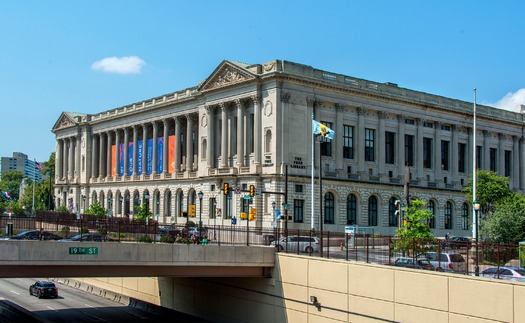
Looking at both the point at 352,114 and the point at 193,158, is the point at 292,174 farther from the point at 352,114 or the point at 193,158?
the point at 193,158

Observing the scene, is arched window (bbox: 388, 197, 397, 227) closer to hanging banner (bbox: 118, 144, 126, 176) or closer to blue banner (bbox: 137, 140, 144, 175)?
blue banner (bbox: 137, 140, 144, 175)

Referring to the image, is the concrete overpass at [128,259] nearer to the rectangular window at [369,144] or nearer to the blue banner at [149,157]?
the rectangular window at [369,144]

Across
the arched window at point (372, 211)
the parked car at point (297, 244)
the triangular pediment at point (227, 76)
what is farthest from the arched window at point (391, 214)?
the parked car at point (297, 244)

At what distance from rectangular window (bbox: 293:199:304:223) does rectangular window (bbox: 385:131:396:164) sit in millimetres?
16663

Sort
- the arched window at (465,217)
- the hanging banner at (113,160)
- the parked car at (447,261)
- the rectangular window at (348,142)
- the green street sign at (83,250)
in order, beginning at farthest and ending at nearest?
1. the hanging banner at (113,160)
2. the arched window at (465,217)
3. the rectangular window at (348,142)
4. the green street sign at (83,250)
5. the parked car at (447,261)

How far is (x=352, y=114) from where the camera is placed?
3504 inches

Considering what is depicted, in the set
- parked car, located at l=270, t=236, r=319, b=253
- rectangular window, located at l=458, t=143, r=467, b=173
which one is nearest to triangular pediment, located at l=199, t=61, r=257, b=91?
rectangular window, located at l=458, t=143, r=467, b=173

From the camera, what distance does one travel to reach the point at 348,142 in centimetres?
8931

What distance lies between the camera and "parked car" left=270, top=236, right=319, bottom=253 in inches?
1683

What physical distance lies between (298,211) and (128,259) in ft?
153

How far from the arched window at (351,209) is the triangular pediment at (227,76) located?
19.7 metres

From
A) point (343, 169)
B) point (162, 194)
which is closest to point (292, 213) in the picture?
point (343, 169)

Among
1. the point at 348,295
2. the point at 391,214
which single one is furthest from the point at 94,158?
the point at 348,295

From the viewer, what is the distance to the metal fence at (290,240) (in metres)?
35.5
